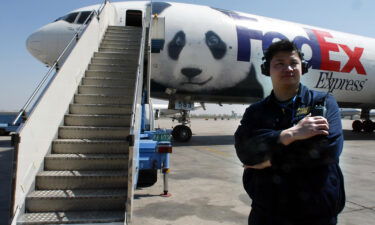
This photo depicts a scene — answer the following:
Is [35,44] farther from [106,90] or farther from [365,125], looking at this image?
[365,125]

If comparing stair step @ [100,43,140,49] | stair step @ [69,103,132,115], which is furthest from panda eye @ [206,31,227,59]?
stair step @ [69,103,132,115]

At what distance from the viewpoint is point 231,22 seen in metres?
12.7

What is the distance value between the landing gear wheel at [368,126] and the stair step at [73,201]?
2278cm

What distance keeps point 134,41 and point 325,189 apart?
868 centimetres

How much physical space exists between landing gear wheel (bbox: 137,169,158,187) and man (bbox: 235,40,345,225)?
448 cm

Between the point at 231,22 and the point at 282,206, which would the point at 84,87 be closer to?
the point at 282,206

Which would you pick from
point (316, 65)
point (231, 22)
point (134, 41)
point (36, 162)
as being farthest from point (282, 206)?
point (316, 65)

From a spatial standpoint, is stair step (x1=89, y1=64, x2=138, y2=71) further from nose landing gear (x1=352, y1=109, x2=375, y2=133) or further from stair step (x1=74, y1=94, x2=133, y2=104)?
nose landing gear (x1=352, y1=109, x2=375, y2=133)

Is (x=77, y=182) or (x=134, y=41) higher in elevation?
(x=134, y=41)

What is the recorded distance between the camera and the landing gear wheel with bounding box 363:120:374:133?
2222cm

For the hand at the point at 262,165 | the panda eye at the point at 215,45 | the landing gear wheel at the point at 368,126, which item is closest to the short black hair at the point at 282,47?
the hand at the point at 262,165

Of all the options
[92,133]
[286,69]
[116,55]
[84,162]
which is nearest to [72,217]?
[84,162]

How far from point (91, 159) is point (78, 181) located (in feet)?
1.39

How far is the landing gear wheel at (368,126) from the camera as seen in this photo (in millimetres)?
22219
